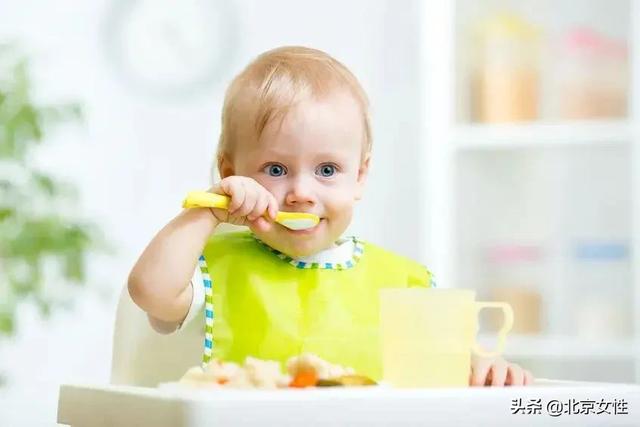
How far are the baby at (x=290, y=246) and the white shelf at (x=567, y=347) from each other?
1837mm

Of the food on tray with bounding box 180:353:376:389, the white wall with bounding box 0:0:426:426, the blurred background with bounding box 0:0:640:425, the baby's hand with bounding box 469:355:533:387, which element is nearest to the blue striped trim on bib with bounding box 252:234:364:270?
the baby's hand with bounding box 469:355:533:387

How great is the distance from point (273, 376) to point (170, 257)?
26cm

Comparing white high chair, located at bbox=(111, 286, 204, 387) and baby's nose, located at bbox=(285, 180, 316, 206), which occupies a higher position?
baby's nose, located at bbox=(285, 180, 316, 206)

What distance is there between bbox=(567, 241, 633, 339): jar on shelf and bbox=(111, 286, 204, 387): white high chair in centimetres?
195

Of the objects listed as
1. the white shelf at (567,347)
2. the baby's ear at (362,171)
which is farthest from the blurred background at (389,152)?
the baby's ear at (362,171)

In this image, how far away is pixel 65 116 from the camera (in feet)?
9.78

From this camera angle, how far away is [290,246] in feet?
3.87

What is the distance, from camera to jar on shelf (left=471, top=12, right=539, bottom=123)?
309cm

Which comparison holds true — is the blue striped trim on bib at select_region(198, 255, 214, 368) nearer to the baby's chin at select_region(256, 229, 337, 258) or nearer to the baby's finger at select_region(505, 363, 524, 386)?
the baby's chin at select_region(256, 229, 337, 258)

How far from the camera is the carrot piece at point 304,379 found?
0.82m

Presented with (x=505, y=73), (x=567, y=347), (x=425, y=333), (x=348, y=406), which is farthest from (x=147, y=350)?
(x=505, y=73)

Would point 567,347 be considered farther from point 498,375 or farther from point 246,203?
point 246,203

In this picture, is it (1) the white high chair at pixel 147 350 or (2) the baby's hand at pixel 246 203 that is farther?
(1) the white high chair at pixel 147 350

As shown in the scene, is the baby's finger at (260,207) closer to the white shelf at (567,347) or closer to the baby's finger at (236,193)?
the baby's finger at (236,193)
